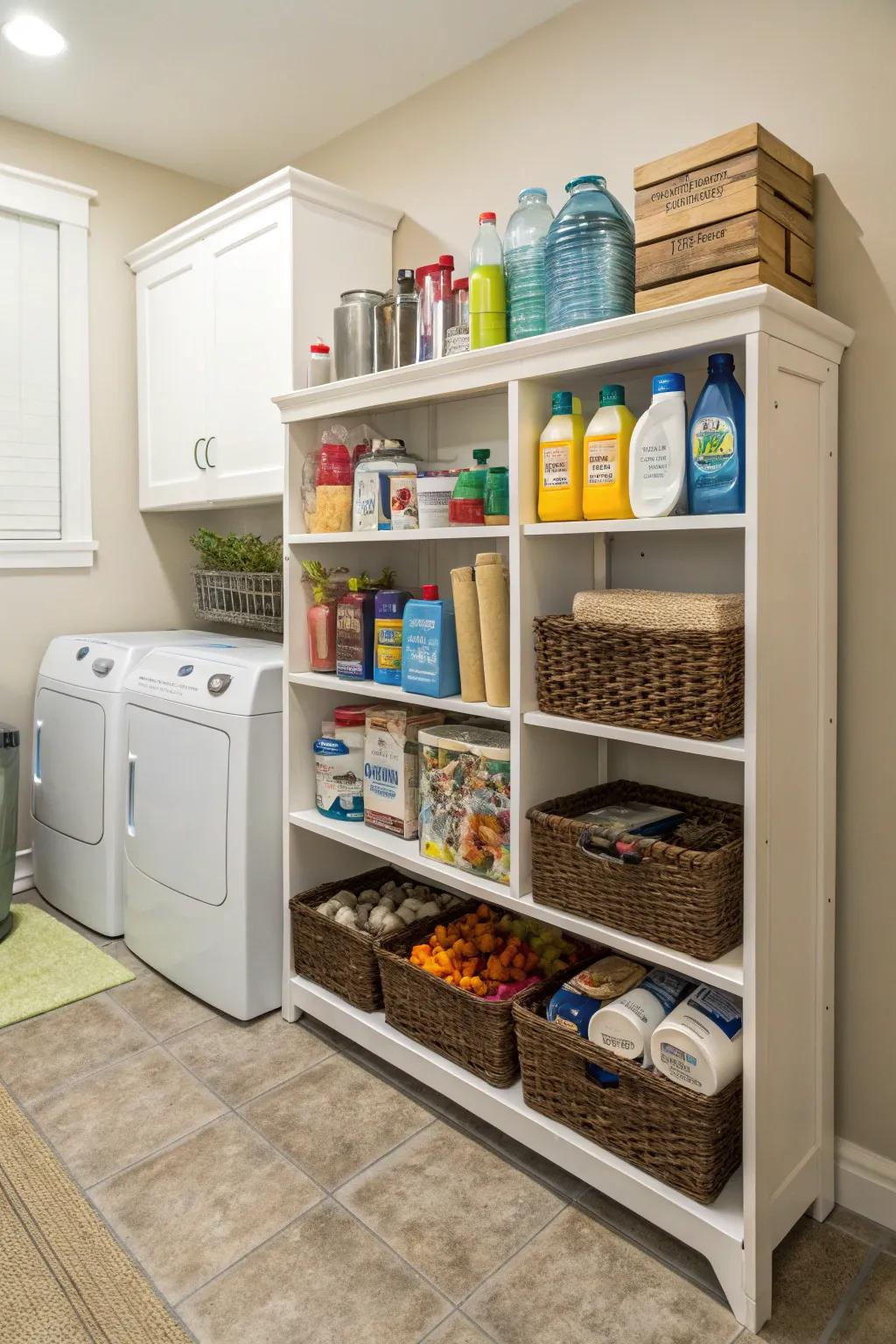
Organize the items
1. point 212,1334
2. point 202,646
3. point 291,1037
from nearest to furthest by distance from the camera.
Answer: point 212,1334
point 291,1037
point 202,646

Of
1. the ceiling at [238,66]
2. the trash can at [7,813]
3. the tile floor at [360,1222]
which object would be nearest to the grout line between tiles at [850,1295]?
the tile floor at [360,1222]

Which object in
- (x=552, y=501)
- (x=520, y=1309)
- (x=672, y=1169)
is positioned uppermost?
(x=552, y=501)

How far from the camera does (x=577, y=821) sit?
5.46ft

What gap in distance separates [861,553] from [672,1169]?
3.72ft

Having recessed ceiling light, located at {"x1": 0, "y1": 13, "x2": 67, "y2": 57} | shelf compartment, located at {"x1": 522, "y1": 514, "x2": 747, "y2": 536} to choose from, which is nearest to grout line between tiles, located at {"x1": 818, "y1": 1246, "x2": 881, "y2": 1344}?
shelf compartment, located at {"x1": 522, "y1": 514, "x2": 747, "y2": 536}

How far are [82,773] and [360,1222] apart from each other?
166 cm

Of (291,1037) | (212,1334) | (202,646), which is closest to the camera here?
(212,1334)

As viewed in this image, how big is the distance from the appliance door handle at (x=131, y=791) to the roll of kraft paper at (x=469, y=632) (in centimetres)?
118

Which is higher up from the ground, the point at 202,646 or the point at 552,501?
the point at 552,501

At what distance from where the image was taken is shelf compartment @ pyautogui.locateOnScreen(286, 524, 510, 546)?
6.02 ft

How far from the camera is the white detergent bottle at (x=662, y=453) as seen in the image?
1508 mm

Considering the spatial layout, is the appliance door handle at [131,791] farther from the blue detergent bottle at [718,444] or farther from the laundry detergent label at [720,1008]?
the blue detergent bottle at [718,444]

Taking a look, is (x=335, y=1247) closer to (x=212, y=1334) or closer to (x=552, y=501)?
(x=212, y=1334)

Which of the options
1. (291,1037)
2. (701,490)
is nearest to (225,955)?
(291,1037)
